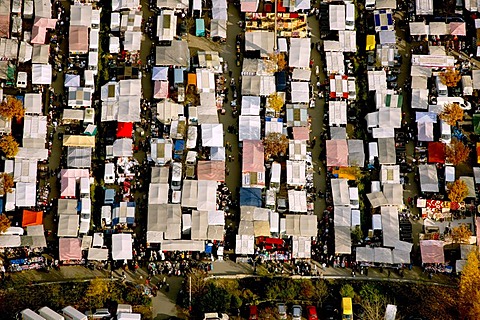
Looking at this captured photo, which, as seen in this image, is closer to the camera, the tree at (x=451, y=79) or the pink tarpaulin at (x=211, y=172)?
the pink tarpaulin at (x=211, y=172)

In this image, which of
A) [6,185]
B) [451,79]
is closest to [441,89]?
[451,79]

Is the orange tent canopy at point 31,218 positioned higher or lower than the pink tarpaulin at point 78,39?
lower

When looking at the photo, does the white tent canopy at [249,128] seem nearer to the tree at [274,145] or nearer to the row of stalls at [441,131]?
the tree at [274,145]

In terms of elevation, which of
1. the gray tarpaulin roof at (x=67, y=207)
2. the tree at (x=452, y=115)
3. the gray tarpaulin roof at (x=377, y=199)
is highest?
the tree at (x=452, y=115)

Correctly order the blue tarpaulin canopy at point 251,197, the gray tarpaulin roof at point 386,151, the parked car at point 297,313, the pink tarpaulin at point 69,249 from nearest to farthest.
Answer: the parked car at point 297,313
the pink tarpaulin at point 69,249
the blue tarpaulin canopy at point 251,197
the gray tarpaulin roof at point 386,151

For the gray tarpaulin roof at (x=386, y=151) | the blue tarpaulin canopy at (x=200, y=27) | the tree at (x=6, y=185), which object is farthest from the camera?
the blue tarpaulin canopy at (x=200, y=27)

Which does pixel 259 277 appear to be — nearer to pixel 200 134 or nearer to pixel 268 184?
pixel 268 184

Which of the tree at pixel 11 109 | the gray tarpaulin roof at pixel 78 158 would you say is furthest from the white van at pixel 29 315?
the tree at pixel 11 109
